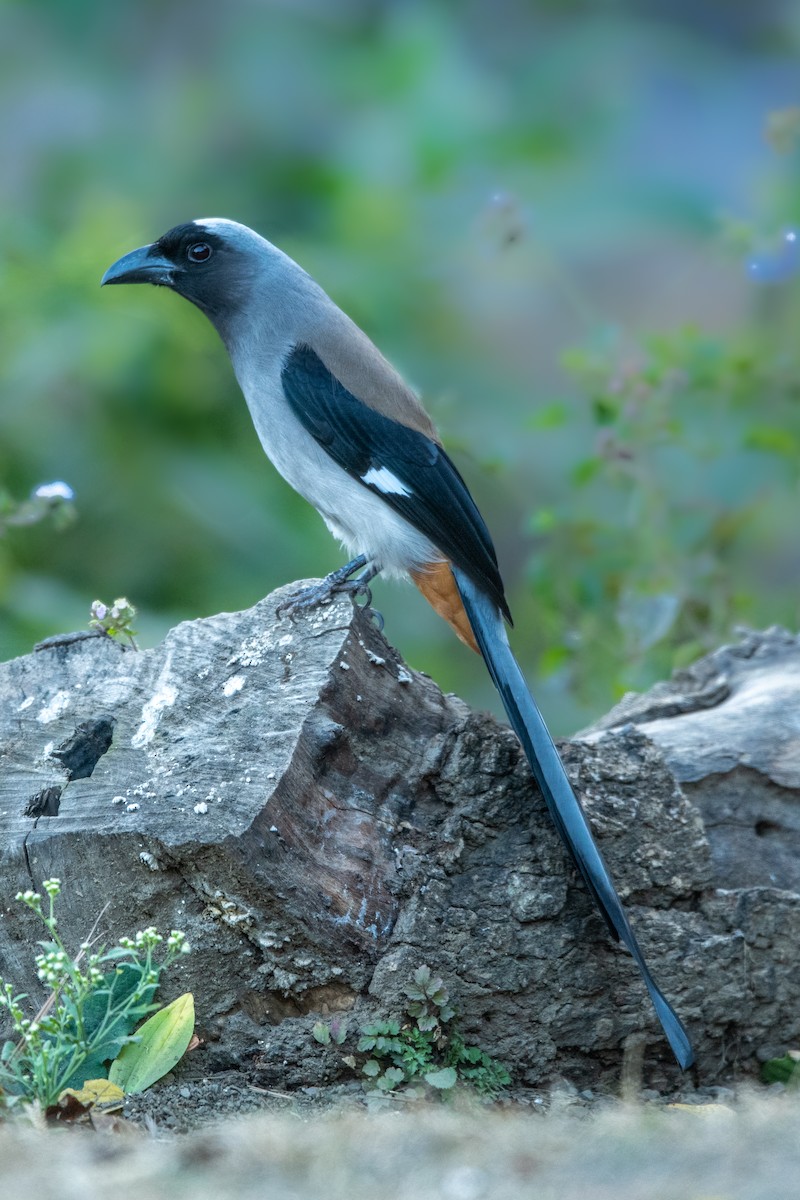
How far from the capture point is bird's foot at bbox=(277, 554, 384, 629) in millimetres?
2475

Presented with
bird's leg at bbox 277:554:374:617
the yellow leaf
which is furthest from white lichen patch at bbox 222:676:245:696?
the yellow leaf

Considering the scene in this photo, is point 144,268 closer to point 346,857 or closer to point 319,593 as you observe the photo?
point 319,593

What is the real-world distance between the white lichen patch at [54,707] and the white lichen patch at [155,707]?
152 millimetres

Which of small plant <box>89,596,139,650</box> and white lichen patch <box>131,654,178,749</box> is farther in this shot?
small plant <box>89,596,139,650</box>

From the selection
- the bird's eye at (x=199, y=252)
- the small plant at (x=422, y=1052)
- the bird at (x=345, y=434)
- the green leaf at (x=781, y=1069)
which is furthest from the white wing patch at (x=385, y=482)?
the green leaf at (x=781, y=1069)

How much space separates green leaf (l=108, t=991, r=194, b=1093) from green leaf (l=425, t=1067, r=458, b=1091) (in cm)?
35

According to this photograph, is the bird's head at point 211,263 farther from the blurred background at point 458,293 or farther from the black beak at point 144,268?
the blurred background at point 458,293

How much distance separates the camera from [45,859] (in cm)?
218

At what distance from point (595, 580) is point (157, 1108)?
2.28 m

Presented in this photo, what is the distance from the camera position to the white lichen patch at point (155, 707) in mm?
2328

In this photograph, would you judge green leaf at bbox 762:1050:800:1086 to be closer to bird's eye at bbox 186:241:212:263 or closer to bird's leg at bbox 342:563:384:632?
bird's leg at bbox 342:563:384:632

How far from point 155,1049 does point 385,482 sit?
1196 millimetres

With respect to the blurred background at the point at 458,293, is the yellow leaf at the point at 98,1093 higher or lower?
lower

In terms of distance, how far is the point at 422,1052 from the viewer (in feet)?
7.09
